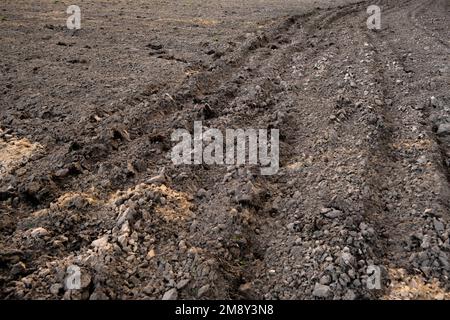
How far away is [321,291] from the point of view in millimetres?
3691

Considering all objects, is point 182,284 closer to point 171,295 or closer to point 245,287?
point 171,295

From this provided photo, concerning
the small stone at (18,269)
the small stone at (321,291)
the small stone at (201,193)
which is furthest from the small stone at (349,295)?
the small stone at (18,269)

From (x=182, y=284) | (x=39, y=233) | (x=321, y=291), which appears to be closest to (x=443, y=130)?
(x=321, y=291)

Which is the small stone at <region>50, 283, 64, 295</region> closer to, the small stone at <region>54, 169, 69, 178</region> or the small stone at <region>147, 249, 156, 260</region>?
the small stone at <region>147, 249, 156, 260</region>

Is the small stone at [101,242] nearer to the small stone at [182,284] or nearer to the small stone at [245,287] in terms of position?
the small stone at [182,284]

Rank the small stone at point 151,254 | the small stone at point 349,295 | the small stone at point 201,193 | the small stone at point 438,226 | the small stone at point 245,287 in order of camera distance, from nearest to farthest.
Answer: the small stone at point 349,295
the small stone at point 245,287
the small stone at point 151,254
the small stone at point 438,226
the small stone at point 201,193

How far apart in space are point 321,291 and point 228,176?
2146 millimetres

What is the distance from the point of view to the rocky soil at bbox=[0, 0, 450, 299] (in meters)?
3.92

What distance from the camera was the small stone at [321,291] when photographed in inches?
144

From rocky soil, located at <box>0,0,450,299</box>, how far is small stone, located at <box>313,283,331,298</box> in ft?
0.04

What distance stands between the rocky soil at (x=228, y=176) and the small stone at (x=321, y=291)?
1 cm

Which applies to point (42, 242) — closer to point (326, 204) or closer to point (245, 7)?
point (326, 204)
